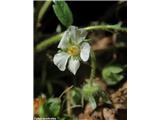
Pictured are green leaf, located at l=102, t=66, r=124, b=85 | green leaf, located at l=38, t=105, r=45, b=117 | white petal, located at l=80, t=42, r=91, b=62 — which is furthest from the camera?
green leaf, located at l=102, t=66, r=124, b=85

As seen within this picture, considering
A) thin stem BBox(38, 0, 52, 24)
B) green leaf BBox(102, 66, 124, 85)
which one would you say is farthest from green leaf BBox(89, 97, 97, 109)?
thin stem BBox(38, 0, 52, 24)

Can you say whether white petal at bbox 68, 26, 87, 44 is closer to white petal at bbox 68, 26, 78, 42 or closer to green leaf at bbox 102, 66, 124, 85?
white petal at bbox 68, 26, 78, 42

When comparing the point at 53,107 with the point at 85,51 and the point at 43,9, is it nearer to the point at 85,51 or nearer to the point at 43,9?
the point at 85,51

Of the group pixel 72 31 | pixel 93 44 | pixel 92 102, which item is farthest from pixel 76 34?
pixel 93 44
